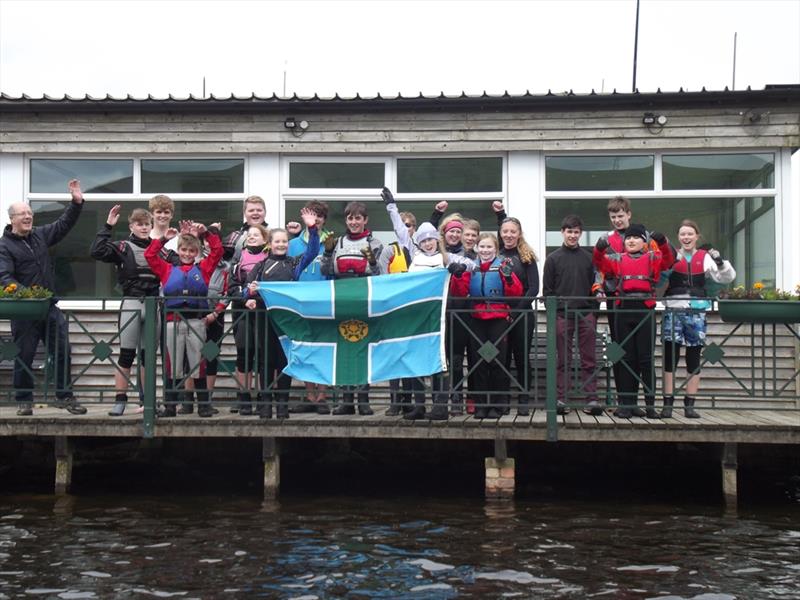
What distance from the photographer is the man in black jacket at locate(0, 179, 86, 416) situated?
9227mm

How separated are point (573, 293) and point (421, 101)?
3.23m

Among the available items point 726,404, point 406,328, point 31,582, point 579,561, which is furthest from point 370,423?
point 726,404

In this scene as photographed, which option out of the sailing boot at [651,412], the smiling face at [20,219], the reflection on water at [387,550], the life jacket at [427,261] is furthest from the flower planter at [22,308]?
the sailing boot at [651,412]

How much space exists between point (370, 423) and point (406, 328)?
2.91 feet

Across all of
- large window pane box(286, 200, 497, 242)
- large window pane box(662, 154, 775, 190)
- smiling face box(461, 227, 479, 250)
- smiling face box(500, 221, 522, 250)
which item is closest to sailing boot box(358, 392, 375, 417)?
smiling face box(461, 227, 479, 250)

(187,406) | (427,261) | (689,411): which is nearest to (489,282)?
(427,261)

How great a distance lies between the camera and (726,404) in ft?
33.9

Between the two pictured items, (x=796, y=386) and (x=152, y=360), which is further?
(x=796, y=386)

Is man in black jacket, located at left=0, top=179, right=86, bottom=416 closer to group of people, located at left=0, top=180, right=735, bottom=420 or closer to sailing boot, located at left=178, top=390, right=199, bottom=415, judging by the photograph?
group of people, located at left=0, top=180, right=735, bottom=420

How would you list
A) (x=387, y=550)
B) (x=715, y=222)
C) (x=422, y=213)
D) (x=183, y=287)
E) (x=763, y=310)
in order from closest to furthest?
(x=387, y=550), (x=763, y=310), (x=183, y=287), (x=715, y=222), (x=422, y=213)

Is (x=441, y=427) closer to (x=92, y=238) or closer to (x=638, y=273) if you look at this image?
(x=638, y=273)

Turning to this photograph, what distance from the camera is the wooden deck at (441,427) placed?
27.6ft

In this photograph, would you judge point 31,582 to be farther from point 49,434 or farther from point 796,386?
point 796,386

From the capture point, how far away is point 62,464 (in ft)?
30.4
